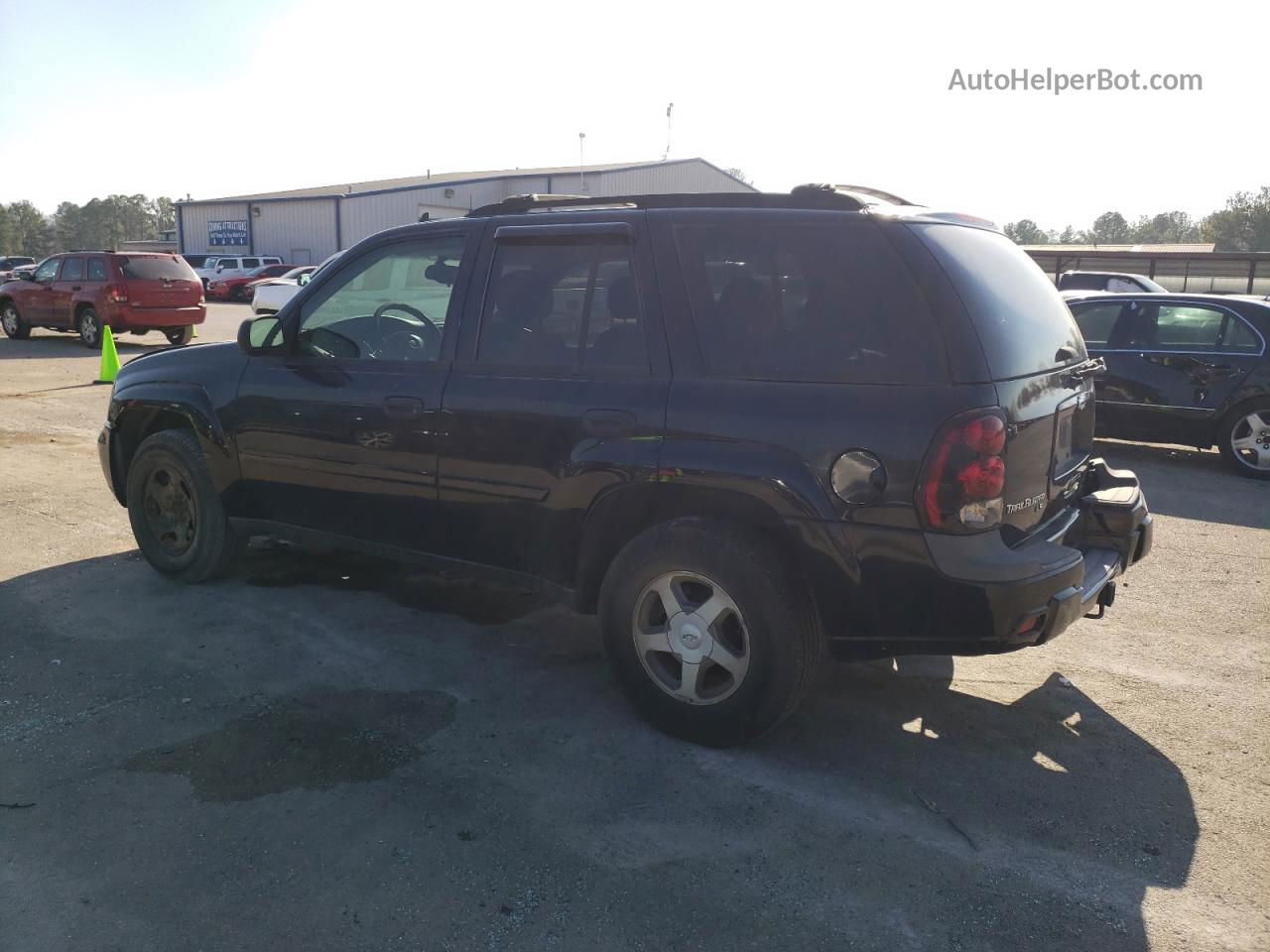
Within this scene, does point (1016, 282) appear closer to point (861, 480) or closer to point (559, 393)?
point (861, 480)

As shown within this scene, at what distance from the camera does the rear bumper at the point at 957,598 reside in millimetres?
3281

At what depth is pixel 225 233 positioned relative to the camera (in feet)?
165

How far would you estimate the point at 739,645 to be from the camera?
3693 millimetres

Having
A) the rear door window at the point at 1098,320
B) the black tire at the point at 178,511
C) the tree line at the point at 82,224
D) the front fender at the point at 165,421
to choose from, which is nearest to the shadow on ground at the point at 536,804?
the black tire at the point at 178,511

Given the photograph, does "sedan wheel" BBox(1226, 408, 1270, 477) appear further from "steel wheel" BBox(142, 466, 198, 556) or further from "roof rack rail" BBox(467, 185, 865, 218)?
"steel wheel" BBox(142, 466, 198, 556)

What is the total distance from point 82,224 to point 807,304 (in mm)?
156308

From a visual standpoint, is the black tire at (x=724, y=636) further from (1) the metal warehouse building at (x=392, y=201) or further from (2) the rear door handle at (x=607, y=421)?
(1) the metal warehouse building at (x=392, y=201)

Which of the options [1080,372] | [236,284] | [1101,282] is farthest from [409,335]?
[236,284]

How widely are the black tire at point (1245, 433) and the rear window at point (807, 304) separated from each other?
695cm

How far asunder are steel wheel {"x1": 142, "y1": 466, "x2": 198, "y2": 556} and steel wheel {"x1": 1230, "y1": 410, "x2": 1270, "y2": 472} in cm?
835

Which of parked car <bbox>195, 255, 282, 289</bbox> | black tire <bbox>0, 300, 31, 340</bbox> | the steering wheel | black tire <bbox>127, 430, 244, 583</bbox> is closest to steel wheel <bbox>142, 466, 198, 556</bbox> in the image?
black tire <bbox>127, 430, 244, 583</bbox>

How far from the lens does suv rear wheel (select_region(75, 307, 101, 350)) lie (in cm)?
1895

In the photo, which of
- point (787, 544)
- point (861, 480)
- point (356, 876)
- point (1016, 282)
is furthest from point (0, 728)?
point (1016, 282)

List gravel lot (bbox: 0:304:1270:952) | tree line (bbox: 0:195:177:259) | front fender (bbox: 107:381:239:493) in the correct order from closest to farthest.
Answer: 1. gravel lot (bbox: 0:304:1270:952)
2. front fender (bbox: 107:381:239:493)
3. tree line (bbox: 0:195:177:259)
